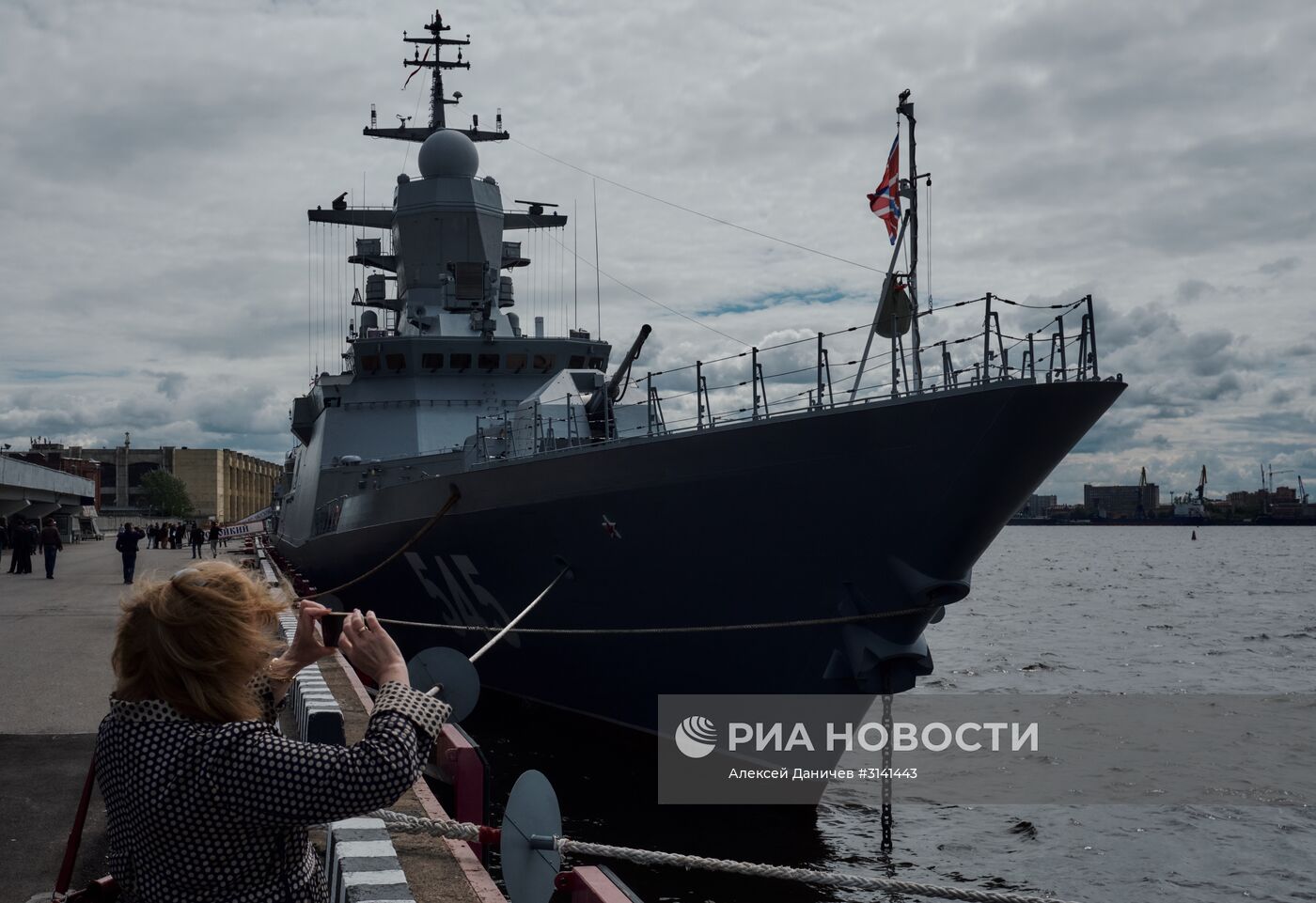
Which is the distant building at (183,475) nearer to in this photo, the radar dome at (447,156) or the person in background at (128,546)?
the person in background at (128,546)

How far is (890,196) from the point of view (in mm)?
9133

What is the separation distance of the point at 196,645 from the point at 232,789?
10.3 inches

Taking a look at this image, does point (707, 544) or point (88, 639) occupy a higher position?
point (707, 544)

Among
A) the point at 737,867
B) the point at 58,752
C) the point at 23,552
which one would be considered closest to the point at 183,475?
the point at 23,552

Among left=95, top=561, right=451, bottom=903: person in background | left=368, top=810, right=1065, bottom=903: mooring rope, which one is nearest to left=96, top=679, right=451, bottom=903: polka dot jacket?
left=95, top=561, right=451, bottom=903: person in background

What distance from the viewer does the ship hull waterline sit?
26.9ft

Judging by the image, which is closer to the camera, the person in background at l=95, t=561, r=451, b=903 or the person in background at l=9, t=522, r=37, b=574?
the person in background at l=95, t=561, r=451, b=903

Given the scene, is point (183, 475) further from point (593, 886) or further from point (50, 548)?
point (593, 886)

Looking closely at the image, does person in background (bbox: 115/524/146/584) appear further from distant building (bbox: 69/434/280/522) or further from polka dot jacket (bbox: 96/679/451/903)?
distant building (bbox: 69/434/280/522)

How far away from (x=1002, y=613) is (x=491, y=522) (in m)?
28.2

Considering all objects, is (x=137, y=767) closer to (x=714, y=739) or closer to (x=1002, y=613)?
(x=714, y=739)

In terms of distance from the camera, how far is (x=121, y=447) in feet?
333

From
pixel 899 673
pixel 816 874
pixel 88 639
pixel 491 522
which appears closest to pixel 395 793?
pixel 816 874

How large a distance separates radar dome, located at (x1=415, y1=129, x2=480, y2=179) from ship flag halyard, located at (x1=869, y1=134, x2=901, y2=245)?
40.1 ft
